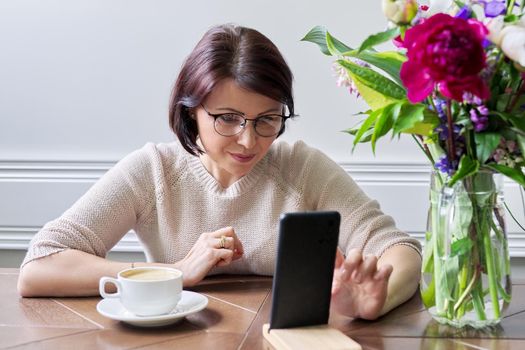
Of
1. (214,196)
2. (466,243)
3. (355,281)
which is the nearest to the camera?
(466,243)

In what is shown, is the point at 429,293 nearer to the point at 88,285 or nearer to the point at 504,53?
the point at 504,53

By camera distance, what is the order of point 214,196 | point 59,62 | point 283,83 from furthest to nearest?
point 59,62
point 214,196
point 283,83

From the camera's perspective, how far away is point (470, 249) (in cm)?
118

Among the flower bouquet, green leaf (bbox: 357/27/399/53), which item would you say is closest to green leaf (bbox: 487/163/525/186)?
the flower bouquet

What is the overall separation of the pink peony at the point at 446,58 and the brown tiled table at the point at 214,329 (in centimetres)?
38

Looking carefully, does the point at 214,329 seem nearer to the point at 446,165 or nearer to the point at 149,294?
the point at 149,294

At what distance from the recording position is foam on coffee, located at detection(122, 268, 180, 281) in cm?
132

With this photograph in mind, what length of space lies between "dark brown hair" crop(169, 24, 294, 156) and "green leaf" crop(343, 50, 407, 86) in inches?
18.4

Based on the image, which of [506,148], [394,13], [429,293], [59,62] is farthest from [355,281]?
[59,62]

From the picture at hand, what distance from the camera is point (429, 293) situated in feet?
4.12

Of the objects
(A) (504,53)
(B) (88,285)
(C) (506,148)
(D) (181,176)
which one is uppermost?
(A) (504,53)

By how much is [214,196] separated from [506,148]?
2.72 feet

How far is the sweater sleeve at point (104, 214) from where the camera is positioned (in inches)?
64.2

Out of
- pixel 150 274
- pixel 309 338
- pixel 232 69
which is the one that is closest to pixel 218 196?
pixel 232 69
